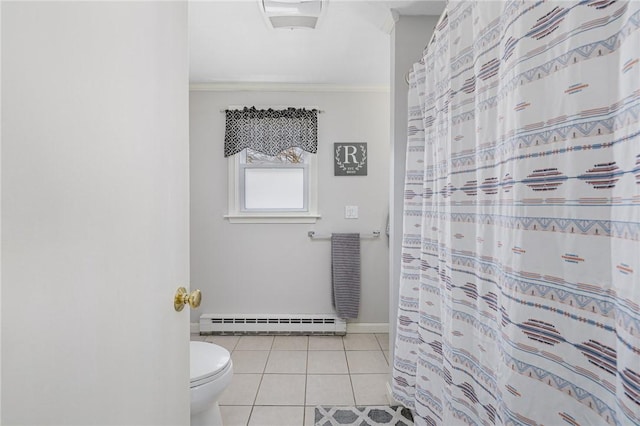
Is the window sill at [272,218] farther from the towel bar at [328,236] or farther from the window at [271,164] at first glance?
the towel bar at [328,236]

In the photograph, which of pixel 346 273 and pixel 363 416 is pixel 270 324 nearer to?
pixel 346 273

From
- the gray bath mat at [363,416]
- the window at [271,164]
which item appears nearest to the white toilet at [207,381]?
the gray bath mat at [363,416]

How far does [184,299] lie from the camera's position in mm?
916

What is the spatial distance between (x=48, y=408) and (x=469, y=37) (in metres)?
1.42

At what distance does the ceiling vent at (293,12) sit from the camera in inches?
73.5

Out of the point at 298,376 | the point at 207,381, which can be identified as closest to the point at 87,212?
the point at 207,381

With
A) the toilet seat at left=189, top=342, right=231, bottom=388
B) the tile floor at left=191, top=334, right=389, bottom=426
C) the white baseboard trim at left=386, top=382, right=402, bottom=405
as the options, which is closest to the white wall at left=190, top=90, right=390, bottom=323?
the tile floor at left=191, top=334, right=389, bottom=426

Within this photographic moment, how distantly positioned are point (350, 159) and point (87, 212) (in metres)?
2.79

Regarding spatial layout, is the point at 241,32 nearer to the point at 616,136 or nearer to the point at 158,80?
the point at 158,80

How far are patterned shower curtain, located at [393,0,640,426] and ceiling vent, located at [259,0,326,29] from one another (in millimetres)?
944

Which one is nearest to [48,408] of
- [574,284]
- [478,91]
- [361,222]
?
[574,284]

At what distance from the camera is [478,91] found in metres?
1.04

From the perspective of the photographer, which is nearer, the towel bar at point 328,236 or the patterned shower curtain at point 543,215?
the patterned shower curtain at point 543,215

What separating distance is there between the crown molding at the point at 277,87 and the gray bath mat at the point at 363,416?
2.60 meters
